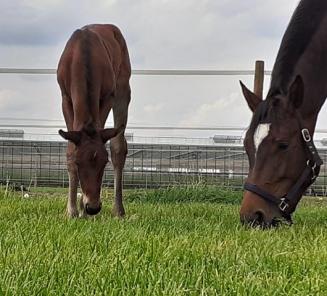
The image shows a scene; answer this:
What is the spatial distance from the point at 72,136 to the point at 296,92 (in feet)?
5.65

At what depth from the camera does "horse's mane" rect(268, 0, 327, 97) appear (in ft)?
15.3

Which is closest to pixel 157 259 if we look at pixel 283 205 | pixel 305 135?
pixel 283 205

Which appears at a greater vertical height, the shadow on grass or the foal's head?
the foal's head

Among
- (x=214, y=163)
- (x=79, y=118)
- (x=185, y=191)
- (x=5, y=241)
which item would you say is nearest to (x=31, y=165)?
(x=214, y=163)

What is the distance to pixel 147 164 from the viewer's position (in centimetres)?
1116

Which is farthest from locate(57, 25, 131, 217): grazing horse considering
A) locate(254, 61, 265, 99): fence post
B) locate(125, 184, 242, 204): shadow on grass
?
locate(254, 61, 265, 99): fence post

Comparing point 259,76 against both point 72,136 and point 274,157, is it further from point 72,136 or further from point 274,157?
point 274,157

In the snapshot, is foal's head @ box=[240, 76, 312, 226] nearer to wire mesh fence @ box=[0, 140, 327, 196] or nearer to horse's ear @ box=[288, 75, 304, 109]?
horse's ear @ box=[288, 75, 304, 109]

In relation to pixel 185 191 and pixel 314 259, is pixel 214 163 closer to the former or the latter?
pixel 185 191

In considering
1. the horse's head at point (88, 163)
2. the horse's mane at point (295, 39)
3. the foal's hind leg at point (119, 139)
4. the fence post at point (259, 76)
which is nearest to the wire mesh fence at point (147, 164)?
the fence post at point (259, 76)

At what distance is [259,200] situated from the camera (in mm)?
4293

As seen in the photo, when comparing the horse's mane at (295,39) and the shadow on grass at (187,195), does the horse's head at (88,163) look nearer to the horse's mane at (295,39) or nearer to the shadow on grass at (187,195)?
the horse's mane at (295,39)

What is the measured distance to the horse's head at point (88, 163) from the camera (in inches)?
198

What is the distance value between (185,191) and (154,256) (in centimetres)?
518
